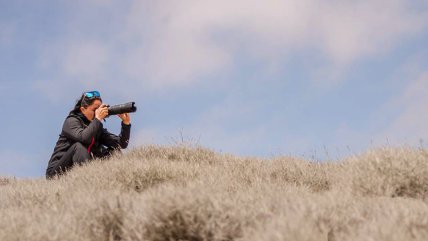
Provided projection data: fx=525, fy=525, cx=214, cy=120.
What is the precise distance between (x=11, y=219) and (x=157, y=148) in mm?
5500

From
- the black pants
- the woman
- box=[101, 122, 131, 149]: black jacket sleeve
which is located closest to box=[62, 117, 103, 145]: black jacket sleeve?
the woman

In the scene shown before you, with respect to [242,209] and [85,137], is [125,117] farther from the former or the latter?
[242,209]

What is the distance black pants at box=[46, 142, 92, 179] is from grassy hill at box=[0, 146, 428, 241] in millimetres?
1984


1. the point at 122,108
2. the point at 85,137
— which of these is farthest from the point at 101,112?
the point at 85,137

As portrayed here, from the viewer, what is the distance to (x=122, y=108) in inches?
350

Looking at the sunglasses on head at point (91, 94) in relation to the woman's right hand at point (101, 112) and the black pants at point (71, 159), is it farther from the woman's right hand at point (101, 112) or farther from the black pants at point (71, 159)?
the black pants at point (71, 159)

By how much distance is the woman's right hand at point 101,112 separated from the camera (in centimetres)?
855

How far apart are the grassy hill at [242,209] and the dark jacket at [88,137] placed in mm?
1984

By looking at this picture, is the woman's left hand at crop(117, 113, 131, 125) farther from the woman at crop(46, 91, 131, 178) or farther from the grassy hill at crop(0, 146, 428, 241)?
the grassy hill at crop(0, 146, 428, 241)

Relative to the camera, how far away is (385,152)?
5.84m

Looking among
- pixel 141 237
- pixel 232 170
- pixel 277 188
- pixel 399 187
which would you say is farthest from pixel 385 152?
pixel 141 237

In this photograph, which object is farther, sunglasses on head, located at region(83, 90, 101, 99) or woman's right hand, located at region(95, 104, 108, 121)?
sunglasses on head, located at region(83, 90, 101, 99)

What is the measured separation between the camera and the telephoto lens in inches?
349

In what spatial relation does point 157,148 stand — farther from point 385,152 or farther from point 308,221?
point 308,221
